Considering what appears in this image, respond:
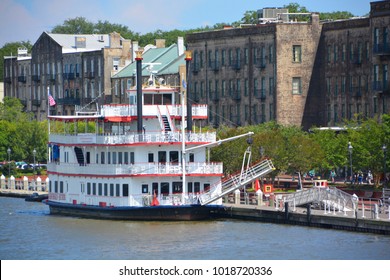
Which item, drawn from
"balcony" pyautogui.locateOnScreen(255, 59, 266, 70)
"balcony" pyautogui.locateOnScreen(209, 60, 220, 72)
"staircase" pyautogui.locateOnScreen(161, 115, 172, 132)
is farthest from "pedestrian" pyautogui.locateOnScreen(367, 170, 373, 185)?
"balcony" pyautogui.locateOnScreen(209, 60, 220, 72)

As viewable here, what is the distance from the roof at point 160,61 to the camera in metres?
137

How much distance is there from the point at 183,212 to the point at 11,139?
189 ft

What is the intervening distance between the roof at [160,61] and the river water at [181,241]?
54.0 metres

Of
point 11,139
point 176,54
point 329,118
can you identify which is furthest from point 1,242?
point 176,54

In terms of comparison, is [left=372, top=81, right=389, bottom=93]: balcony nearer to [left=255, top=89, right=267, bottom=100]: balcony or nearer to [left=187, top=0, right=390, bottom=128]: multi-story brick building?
[left=187, top=0, right=390, bottom=128]: multi-story brick building

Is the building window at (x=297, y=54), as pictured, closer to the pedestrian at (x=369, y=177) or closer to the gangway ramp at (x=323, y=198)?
the pedestrian at (x=369, y=177)

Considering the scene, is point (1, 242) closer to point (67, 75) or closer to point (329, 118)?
point (329, 118)

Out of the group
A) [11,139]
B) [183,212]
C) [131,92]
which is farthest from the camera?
[11,139]

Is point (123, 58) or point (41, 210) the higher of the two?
point (123, 58)

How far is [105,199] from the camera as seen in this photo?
83625 millimetres

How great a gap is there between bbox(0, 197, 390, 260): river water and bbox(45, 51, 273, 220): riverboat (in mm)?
1054

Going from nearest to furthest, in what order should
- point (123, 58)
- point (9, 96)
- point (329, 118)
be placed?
1. point (329, 118)
2. point (123, 58)
3. point (9, 96)

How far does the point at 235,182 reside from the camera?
274 feet
